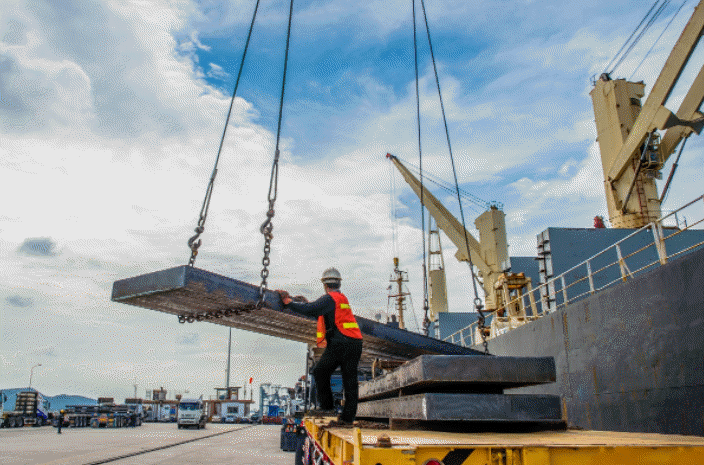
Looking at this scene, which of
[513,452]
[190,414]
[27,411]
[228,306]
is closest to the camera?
[513,452]

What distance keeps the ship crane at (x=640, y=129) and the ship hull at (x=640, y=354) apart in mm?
9433

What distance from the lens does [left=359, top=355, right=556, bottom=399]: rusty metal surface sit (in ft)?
12.7

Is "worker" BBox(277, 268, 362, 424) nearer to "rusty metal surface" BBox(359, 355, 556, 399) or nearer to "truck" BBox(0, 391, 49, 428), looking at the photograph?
"rusty metal surface" BBox(359, 355, 556, 399)

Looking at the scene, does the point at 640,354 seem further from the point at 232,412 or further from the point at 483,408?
the point at 232,412

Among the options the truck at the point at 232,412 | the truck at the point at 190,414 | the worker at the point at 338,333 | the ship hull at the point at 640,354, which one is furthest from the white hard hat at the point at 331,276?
the truck at the point at 232,412

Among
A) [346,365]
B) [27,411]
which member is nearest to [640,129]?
[346,365]

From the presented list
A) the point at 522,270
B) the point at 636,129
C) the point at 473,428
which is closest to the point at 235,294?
the point at 473,428

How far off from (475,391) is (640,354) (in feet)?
18.5

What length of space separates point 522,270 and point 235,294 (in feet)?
76.1

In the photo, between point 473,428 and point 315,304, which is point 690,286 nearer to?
point 473,428

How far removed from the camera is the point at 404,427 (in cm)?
417

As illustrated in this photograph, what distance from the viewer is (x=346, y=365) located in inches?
193

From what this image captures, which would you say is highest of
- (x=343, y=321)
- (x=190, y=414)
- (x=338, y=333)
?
(x=343, y=321)

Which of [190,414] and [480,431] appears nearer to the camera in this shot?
[480,431]
